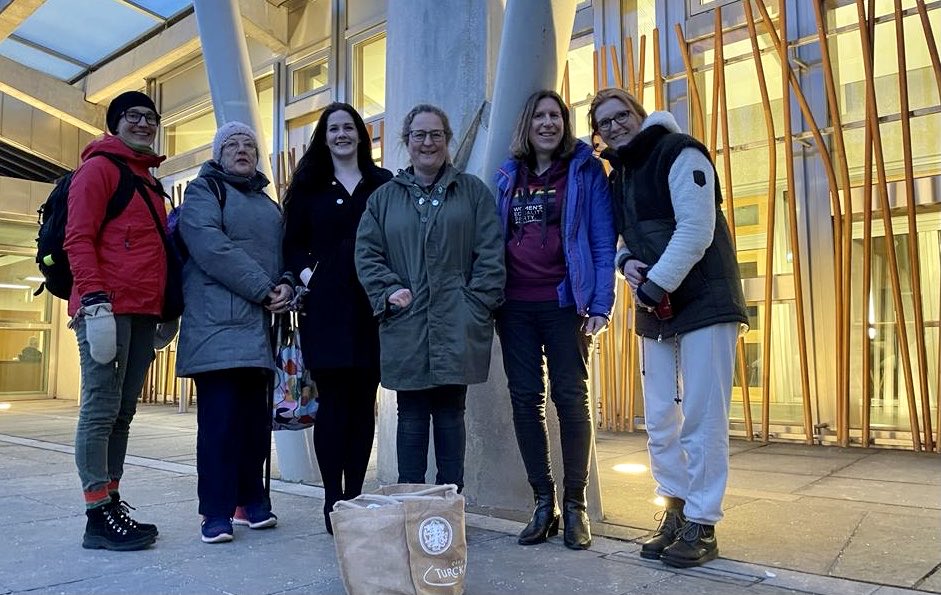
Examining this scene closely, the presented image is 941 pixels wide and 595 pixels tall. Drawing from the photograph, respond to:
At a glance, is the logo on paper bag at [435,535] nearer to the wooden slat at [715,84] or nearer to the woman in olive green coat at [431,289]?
the woman in olive green coat at [431,289]

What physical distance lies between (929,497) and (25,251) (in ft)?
55.5

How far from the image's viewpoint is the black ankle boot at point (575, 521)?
10.2ft

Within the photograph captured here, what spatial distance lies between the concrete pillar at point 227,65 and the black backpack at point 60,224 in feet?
5.53

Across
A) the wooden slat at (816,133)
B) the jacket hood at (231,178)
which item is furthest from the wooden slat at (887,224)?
the jacket hood at (231,178)

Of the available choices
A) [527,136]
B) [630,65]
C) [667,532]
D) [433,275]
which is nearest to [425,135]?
[527,136]

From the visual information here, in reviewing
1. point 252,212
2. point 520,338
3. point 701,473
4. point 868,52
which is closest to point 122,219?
point 252,212

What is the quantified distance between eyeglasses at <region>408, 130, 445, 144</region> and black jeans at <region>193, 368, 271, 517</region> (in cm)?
122

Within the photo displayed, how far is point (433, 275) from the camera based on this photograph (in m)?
3.02

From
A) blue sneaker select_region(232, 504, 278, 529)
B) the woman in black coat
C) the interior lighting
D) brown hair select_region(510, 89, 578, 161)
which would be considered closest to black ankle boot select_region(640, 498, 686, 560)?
the woman in black coat

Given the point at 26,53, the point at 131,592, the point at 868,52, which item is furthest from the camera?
the point at 26,53

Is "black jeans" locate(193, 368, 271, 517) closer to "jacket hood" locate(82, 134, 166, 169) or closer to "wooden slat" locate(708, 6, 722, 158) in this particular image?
"jacket hood" locate(82, 134, 166, 169)

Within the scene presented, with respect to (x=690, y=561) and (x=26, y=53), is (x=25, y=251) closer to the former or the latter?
(x=26, y=53)

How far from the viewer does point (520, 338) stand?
3188 mm

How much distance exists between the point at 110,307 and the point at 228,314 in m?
0.47
